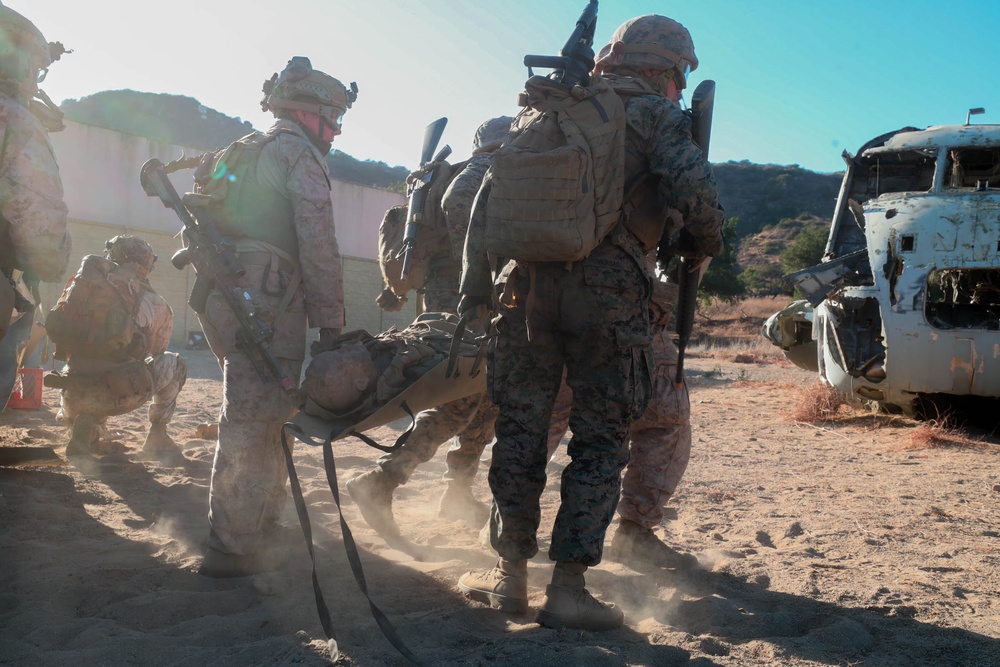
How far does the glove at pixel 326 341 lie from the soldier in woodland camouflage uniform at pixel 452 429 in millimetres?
898

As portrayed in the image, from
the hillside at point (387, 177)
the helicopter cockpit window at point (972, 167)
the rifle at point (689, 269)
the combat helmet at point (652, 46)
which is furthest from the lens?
the hillside at point (387, 177)

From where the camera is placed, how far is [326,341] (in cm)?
332

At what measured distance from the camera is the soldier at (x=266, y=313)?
338 centimetres

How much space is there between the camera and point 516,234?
2.85 metres

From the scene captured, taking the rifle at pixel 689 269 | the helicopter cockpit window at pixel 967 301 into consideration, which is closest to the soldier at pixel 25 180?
the rifle at pixel 689 269

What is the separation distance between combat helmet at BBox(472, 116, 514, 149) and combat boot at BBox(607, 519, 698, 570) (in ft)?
7.04

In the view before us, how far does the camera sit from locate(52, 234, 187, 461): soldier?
5.22 metres

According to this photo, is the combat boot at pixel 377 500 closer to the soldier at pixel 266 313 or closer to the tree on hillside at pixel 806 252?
the soldier at pixel 266 313

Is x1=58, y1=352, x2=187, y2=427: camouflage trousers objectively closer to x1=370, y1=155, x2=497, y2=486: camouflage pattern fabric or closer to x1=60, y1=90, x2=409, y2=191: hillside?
x1=370, y1=155, x2=497, y2=486: camouflage pattern fabric

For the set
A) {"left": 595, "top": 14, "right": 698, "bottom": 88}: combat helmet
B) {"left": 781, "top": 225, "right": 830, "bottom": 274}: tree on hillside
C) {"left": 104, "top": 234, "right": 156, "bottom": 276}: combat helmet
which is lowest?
{"left": 104, "top": 234, "right": 156, "bottom": 276}: combat helmet

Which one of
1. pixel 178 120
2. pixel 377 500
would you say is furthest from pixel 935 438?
pixel 178 120

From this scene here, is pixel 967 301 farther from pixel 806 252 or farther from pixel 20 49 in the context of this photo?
pixel 806 252

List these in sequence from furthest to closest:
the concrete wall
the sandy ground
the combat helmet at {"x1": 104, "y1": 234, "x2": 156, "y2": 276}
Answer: the concrete wall < the combat helmet at {"x1": 104, "y1": 234, "x2": 156, "y2": 276} < the sandy ground

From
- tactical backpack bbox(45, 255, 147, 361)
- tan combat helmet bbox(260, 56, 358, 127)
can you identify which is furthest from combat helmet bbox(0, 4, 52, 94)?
tactical backpack bbox(45, 255, 147, 361)
